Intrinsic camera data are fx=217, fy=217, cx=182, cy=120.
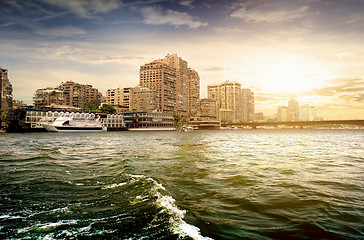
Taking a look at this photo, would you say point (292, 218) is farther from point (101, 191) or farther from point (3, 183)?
point (3, 183)

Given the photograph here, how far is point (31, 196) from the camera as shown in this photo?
27.3 ft

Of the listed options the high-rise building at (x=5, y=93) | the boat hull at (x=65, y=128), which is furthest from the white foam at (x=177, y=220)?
the high-rise building at (x=5, y=93)

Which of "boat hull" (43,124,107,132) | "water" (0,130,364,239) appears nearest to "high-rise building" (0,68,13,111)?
"boat hull" (43,124,107,132)

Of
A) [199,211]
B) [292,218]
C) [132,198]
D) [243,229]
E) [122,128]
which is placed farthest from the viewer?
[122,128]

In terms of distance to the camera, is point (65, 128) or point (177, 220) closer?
point (177, 220)

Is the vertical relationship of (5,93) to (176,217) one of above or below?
above

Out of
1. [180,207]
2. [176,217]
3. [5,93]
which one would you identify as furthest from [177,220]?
[5,93]

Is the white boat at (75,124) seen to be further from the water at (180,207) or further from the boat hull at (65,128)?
the water at (180,207)

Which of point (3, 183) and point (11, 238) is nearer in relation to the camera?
point (11, 238)

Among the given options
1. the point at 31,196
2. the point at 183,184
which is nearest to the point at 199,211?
the point at 183,184

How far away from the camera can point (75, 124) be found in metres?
118

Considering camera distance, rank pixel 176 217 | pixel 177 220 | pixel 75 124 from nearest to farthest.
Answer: pixel 177 220
pixel 176 217
pixel 75 124

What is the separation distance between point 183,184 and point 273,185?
4.31m

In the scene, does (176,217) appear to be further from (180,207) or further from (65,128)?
(65,128)
